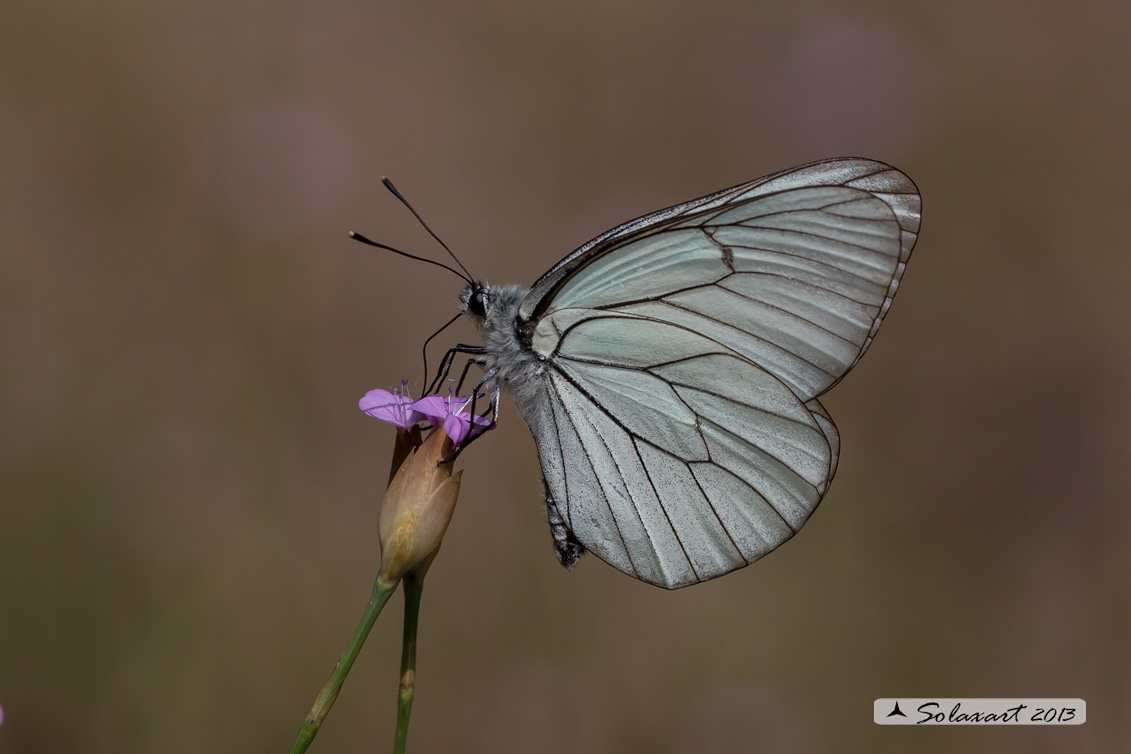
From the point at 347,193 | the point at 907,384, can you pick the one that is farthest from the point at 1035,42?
the point at 347,193

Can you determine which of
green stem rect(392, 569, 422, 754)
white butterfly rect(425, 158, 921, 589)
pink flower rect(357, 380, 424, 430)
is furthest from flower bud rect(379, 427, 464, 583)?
white butterfly rect(425, 158, 921, 589)

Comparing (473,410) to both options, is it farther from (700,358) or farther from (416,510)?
(700,358)

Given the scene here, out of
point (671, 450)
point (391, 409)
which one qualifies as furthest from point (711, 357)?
point (391, 409)

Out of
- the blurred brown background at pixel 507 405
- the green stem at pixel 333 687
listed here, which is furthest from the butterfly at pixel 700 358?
the green stem at pixel 333 687

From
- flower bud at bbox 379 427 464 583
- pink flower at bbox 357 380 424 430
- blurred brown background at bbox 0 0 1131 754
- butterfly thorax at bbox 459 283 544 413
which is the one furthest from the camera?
blurred brown background at bbox 0 0 1131 754

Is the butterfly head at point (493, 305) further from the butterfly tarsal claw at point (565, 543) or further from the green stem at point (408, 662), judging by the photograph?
the green stem at point (408, 662)

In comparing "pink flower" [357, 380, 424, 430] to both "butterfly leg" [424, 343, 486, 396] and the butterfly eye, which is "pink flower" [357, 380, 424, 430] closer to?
"butterfly leg" [424, 343, 486, 396]

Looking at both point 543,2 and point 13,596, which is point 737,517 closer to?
point 13,596
